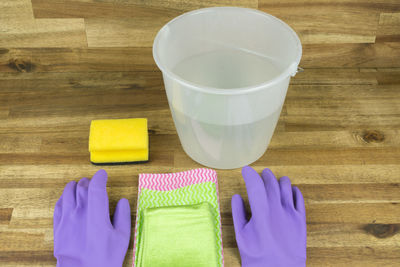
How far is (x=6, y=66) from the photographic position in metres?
1.35

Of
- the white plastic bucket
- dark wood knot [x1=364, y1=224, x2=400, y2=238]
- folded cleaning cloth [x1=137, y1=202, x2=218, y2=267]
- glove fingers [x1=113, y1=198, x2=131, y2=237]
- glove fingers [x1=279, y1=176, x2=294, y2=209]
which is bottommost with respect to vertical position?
dark wood knot [x1=364, y1=224, x2=400, y2=238]

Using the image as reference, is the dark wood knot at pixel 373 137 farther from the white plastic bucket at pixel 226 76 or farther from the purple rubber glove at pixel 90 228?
Result: the purple rubber glove at pixel 90 228

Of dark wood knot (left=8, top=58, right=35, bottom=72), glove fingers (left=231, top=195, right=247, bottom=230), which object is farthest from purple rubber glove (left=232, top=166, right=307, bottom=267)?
dark wood knot (left=8, top=58, right=35, bottom=72)

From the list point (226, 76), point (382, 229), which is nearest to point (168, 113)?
point (226, 76)

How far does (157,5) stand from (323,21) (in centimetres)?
48

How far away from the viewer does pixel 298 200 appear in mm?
977

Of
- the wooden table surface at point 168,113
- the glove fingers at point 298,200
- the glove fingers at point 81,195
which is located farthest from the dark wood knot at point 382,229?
the glove fingers at point 81,195

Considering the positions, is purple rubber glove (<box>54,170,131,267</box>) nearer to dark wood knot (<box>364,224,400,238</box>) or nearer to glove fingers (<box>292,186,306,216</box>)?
glove fingers (<box>292,186,306,216</box>)

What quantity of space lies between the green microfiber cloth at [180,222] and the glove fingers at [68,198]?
0.15 meters

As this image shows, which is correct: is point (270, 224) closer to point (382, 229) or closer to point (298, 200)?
point (298, 200)

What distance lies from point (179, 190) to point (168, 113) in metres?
0.29

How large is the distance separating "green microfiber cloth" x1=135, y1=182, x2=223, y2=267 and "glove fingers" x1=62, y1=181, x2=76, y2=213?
152mm

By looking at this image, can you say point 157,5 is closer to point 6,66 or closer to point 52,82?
point 52,82

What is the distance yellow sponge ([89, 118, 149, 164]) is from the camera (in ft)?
3.46
